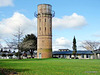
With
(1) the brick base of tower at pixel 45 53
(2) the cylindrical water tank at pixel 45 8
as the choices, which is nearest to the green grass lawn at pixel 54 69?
(1) the brick base of tower at pixel 45 53

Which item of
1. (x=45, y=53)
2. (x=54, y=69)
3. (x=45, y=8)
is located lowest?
(x=54, y=69)

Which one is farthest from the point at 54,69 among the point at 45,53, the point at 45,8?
the point at 45,8

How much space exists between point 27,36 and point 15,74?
62.4 m

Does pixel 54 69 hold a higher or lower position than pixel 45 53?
lower

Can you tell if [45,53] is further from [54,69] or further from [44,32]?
[54,69]

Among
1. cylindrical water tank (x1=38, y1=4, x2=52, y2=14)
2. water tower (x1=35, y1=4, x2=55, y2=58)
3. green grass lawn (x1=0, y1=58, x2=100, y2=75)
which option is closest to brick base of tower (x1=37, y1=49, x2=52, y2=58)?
water tower (x1=35, y1=4, x2=55, y2=58)

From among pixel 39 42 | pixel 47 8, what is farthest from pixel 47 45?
pixel 47 8

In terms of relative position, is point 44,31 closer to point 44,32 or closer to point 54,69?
point 44,32

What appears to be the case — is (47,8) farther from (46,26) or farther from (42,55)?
(42,55)

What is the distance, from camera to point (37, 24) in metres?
62.1

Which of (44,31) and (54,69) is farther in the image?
(44,31)

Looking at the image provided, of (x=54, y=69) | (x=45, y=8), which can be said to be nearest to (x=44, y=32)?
(x=45, y=8)

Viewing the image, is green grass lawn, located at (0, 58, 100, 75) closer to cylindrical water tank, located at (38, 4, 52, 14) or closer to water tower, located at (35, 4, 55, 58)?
water tower, located at (35, 4, 55, 58)

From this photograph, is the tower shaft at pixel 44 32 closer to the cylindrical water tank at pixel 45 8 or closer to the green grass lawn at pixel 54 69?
the cylindrical water tank at pixel 45 8
